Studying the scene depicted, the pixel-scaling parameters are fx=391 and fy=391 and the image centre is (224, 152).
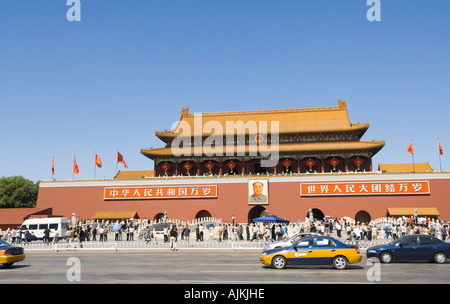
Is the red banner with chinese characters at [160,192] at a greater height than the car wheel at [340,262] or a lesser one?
greater

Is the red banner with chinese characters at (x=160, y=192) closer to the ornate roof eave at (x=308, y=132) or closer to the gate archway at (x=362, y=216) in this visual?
the ornate roof eave at (x=308, y=132)

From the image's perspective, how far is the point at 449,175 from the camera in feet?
128

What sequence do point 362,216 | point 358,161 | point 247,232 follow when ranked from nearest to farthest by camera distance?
point 247,232, point 362,216, point 358,161

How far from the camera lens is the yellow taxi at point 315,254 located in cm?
1375

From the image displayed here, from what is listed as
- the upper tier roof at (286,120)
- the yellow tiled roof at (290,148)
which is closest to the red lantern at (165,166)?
the yellow tiled roof at (290,148)

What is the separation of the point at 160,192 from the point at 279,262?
30.6 meters

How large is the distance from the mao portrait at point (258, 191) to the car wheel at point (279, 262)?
27565mm

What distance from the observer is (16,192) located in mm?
58438

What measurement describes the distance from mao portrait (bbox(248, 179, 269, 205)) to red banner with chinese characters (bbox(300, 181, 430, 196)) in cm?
378

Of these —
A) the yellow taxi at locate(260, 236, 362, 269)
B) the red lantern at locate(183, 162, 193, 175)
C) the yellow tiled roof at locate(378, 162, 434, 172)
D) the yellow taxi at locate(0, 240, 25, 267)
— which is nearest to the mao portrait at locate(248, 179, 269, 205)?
the red lantern at locate(183, 162, 193, 175)

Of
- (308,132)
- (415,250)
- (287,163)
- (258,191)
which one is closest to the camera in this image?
(415,250)

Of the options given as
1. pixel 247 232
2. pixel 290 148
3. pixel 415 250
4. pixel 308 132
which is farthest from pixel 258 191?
pixel 415 250

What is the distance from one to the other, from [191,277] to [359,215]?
32.8 metres

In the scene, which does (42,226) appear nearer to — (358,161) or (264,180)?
(264,180)
